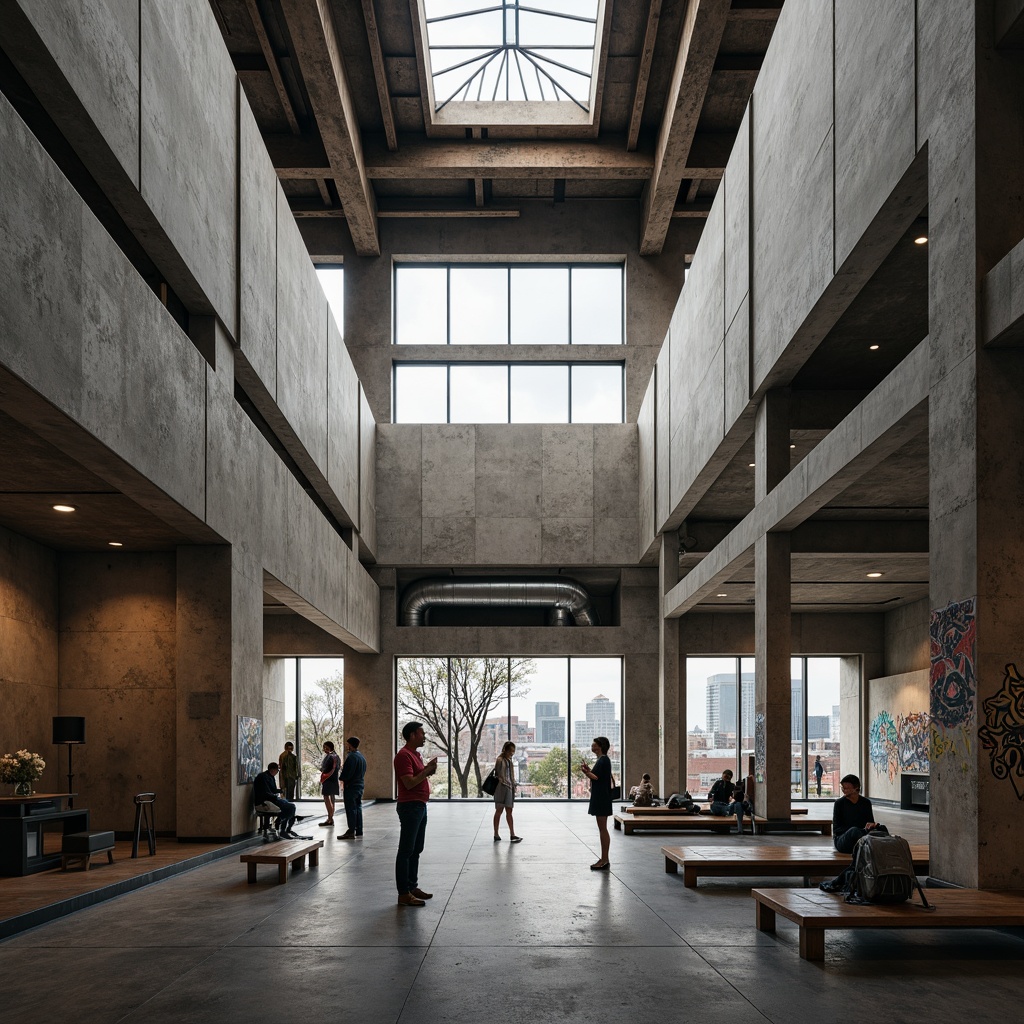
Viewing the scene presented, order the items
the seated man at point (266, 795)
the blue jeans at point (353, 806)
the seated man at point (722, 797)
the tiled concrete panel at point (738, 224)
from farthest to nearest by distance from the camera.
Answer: the seated man at point (722, 797) < the blue jeans at point (353, 806) < the tiled concrete panel at point (738, 224) < the seated man at point (266, 795)

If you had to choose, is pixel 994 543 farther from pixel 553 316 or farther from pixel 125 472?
pixel 553 316

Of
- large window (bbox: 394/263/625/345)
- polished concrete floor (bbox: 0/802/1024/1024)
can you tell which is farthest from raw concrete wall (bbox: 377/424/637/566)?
polished concrete floor (bbox: 0/802/1024/1024)

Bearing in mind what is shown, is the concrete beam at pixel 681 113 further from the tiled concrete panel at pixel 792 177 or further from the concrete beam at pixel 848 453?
the concrete beam at pixel 848 453

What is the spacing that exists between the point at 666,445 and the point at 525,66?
35.5 feet

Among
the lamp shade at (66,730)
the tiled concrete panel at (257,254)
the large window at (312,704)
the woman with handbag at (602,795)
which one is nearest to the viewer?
the woman with handbag at (602,795)

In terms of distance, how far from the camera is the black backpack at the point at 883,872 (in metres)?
8.23

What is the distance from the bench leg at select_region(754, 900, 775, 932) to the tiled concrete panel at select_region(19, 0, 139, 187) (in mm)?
9423

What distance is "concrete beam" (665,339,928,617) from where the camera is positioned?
35.6ft

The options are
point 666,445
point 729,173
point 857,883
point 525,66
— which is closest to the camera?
point 857,883

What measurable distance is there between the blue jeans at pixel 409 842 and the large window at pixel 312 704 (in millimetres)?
20126

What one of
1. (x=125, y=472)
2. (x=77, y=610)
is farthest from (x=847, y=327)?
(x=77, y=610)

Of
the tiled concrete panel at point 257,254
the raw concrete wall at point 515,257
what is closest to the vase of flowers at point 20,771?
the tiled concrete panel at point 257,254

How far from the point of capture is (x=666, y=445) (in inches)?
1005

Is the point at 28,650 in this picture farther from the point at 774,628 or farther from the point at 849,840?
the point at 774,628
